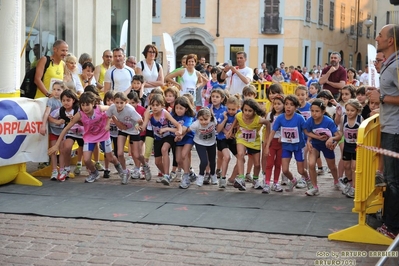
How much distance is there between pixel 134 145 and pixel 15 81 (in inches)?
72.7

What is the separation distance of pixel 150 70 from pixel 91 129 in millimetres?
2888

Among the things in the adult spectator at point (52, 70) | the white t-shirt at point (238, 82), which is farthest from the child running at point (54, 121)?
the white t-shirt at point (238, 82)

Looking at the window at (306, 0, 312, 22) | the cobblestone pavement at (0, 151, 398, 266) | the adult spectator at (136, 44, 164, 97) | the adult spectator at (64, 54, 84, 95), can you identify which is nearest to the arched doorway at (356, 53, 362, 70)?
the window at (306, 0, 312, 22)

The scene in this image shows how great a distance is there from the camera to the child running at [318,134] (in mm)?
9219

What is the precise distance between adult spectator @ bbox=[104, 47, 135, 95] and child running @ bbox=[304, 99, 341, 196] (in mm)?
3681

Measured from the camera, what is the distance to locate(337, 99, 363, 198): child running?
→ 921cm

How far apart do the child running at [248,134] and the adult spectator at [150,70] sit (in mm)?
3099

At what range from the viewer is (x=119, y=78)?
1195 cm

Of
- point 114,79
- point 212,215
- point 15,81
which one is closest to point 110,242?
point 212,215

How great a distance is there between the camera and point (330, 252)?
21.2 feet

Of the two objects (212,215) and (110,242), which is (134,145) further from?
(110,242)

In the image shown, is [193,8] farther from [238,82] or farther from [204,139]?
[204,139]

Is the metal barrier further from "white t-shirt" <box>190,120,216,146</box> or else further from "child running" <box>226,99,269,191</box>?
"white t-shirt" <box>190,120,216,146</box>

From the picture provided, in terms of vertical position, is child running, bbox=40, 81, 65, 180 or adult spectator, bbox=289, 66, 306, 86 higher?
adult spectator, bbox=289, 66, 306, 86
